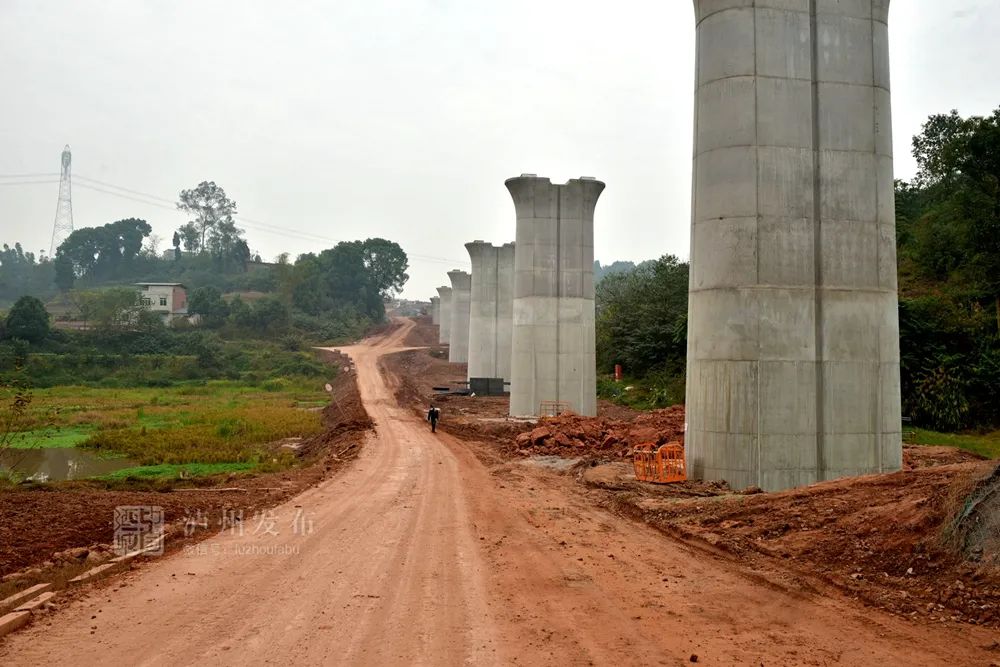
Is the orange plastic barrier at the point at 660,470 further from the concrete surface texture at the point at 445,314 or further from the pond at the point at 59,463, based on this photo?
the concrete surface texture at the point at 445,314

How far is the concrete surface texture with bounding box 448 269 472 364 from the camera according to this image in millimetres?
71938

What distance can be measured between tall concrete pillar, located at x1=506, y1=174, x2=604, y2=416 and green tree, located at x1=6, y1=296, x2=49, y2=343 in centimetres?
4925

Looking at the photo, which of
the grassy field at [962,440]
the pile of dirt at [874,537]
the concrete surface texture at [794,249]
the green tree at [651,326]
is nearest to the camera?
the pile of dirt at [874,537]

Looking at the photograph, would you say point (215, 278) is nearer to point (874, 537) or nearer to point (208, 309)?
point (208, 309)

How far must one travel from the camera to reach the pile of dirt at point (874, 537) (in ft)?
24.6

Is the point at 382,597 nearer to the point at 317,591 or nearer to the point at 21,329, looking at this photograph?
the point at 317,591

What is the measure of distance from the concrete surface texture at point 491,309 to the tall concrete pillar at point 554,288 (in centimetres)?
1817

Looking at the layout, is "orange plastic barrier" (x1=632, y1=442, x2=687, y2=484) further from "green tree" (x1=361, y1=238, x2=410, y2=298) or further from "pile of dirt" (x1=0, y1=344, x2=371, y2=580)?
"green tree" (x1=361, y1=238, x2=410, y2=298)

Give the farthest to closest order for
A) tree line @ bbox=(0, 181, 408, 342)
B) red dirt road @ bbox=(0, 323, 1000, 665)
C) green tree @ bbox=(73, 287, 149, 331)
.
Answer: tree line @ bbox=(0, 181, 408, 342), green tree @ bbox=(73, 287, 149, 331), red dirt road @ bbox=(0, 323, 1000, 665)

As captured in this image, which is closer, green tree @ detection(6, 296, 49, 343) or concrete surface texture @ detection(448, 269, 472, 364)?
green tree @ detection(6, 296, 49, 343)

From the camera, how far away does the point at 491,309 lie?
5319cm

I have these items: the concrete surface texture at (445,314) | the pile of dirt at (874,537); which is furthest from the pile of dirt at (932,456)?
the concrete surface texture at (445,314)

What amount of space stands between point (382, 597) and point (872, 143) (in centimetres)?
1336

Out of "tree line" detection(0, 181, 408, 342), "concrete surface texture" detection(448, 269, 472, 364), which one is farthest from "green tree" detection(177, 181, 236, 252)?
"concrete surface texture" detection(448, 269, 472, 364)
